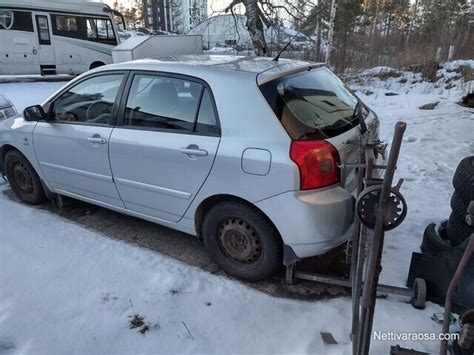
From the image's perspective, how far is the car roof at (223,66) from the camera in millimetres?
2795

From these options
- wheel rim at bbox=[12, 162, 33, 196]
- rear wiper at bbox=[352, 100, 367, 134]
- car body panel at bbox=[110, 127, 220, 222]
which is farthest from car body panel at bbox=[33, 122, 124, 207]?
rear wiper at bbox=[352, 100, 367, 134]

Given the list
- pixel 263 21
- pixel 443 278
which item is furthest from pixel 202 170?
pixel 263 21

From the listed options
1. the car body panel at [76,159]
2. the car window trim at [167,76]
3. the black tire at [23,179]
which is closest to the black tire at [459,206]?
the car window trim at [167,76]

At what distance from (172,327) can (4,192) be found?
11.3ft

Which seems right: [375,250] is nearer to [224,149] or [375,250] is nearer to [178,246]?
[224,149]

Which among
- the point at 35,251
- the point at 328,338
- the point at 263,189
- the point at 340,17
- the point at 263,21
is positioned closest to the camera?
the point at 328,338

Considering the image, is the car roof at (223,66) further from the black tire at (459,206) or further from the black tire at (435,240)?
the black tire at (435,240)

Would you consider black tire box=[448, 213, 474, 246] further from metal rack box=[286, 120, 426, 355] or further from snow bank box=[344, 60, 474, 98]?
snow bank box=[344, 60, 474, 98]

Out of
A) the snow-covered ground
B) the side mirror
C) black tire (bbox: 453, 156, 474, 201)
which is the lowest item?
the snow-covered ground

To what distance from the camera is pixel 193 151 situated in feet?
9.21

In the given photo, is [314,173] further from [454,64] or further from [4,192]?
[454,64]

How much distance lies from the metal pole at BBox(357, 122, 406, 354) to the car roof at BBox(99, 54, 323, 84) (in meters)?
1.37

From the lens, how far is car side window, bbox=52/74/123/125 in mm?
3392

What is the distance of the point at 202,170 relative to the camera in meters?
2.82
